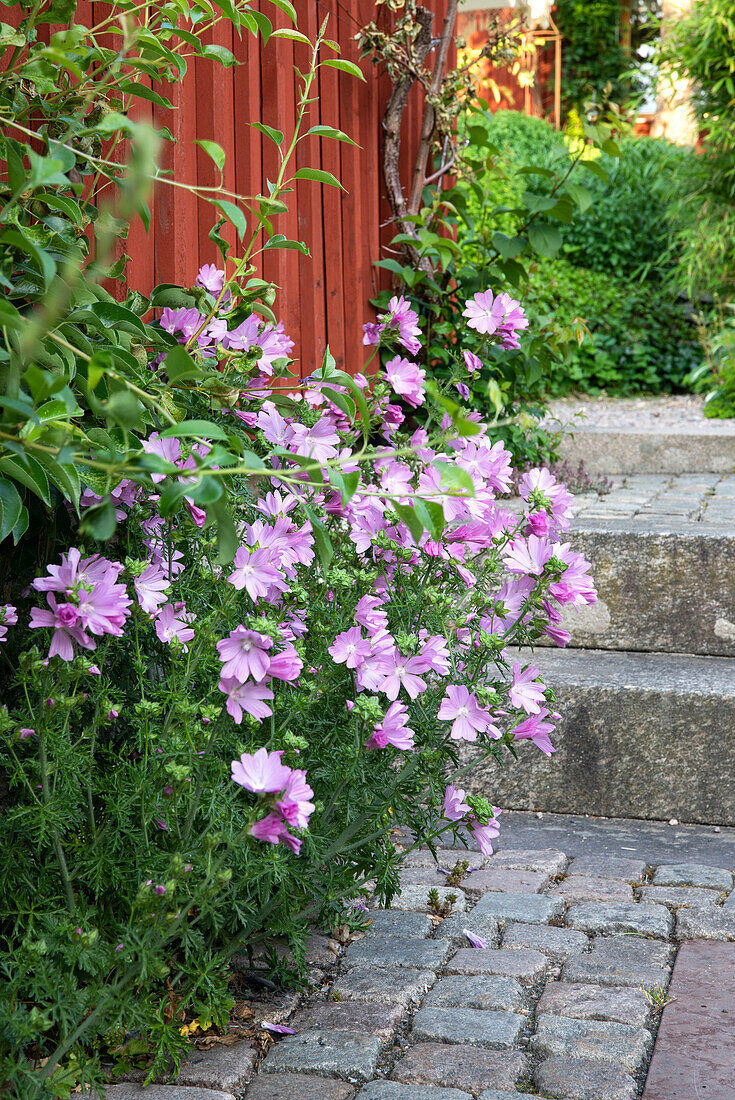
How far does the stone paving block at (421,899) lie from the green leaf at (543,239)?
85.0 inches

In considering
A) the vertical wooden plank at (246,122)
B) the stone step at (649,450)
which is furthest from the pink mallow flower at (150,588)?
the stone step at (649,450)

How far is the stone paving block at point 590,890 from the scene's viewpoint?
2180 millimetres

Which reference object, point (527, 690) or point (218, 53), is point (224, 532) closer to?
point (527, 690)

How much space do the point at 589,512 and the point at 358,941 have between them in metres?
2.16

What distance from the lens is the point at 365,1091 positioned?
4.94 feet

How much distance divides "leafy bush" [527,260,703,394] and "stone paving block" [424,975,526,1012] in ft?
21.2

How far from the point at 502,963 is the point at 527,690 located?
52 cm

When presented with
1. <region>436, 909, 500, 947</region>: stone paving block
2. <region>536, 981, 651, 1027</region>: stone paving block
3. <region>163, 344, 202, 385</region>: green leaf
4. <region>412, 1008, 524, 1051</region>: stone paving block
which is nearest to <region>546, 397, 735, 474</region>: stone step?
<region>436, 909, 500, 947</region>: stone paving block

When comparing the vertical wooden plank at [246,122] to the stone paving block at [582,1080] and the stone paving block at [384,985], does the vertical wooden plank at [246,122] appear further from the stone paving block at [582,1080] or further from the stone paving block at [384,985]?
the stone paving block at [582,1080]

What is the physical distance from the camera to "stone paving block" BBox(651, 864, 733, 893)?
2217mm

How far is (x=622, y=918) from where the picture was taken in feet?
6.80

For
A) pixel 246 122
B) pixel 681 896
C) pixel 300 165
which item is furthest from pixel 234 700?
pixel 300 165

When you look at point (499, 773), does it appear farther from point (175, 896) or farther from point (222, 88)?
point (222, 88)

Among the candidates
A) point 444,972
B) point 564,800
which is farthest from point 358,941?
point 564,800
